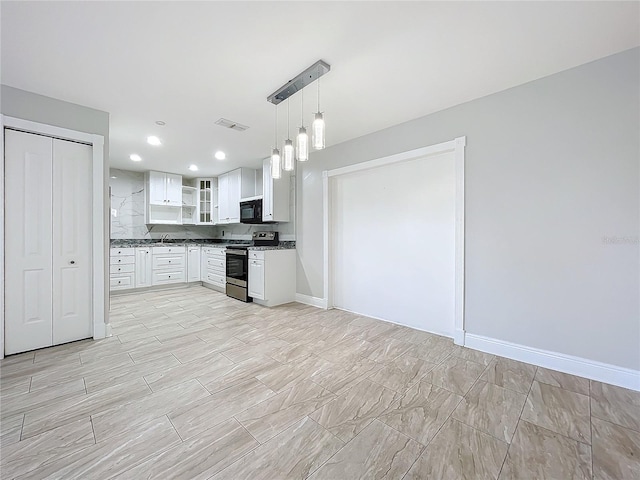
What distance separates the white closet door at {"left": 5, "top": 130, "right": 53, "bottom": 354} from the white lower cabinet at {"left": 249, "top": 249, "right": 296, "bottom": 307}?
2.44 m

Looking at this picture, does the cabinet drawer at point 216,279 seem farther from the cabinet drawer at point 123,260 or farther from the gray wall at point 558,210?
the gray wall at point 558,210

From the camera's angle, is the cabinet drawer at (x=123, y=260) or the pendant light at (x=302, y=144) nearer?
the pendant light at (x=302, y=144)

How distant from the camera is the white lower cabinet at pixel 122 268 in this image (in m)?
5.25

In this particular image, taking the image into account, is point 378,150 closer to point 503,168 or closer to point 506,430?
point 503,168

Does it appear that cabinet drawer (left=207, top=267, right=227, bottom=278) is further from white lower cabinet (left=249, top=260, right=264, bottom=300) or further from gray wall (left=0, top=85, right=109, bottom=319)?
gray wall (left=0, top=85, right=109, bottom=319)

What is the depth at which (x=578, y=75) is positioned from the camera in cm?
222

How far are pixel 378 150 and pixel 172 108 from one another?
252cm

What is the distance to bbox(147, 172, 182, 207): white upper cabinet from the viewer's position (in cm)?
585

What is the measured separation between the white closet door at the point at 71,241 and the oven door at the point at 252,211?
2.50 meters

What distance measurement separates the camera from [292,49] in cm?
202

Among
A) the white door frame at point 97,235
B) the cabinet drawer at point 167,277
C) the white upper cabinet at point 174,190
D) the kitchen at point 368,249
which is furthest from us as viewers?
the white upper cabinet at point 174,190

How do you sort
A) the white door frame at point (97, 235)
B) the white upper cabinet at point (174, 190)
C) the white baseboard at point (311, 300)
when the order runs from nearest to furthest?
the white door frame at point (97, 235)
the white baseboard at point (311, 300)
the white upper cabinet at point (174, 190)

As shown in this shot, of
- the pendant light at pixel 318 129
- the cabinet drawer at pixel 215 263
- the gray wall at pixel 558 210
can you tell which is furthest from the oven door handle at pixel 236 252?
the gray wall at pixel 558 210

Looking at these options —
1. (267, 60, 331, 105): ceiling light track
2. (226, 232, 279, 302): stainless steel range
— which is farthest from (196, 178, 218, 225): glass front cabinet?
(267, 60, 331, 105): ceiling light track
